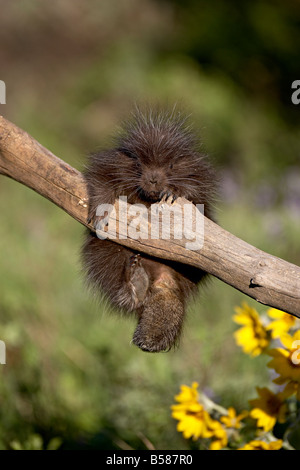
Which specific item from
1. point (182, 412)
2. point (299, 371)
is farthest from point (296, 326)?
A: point (182, 412)

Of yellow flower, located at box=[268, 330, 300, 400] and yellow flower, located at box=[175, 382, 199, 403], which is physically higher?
yellow flower, located at box=[268, 330, 300, 400]

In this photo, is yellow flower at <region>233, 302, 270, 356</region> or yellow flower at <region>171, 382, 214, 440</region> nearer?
yellow flower at <region>171, 382, 214, 440</region>

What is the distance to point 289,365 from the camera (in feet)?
8.70

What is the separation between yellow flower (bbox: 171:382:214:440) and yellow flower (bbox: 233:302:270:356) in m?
0.33

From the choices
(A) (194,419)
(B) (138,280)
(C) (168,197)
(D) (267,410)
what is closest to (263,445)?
(D) (267,410)

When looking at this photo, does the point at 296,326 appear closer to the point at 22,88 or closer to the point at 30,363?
the point at 30,363

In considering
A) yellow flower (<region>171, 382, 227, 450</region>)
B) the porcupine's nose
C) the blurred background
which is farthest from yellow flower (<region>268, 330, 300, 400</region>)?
the porcupine's nose

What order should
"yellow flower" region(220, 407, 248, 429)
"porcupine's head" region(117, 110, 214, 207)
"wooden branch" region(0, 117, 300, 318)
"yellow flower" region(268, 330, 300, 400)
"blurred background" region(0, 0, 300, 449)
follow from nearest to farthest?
"wooden branch" region(0, 117, 300, 318) → "yellow flower" region(268, 330, 300, 400) → "porcupine's head" region(117, 110, 214, 207) → "yellow flower" region(220, 407, 248, 429) → "blurred background" region(0, 0, 300, 449)

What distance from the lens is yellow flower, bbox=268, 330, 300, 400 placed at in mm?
2639

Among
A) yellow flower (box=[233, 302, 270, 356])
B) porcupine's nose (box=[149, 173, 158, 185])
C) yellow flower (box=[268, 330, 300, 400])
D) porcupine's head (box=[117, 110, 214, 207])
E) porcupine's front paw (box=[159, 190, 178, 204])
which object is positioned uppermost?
porcupine's head (box=[117, 110, 214, 207])

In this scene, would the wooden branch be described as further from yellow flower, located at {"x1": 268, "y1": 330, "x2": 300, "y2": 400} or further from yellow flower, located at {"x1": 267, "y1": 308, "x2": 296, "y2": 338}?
yellow flower, located at {"x1": 267, "y1": 308, "x2": 296, "y2": 338}

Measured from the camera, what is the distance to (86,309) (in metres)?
5.20

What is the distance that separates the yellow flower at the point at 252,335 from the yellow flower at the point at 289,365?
0.27 metres
